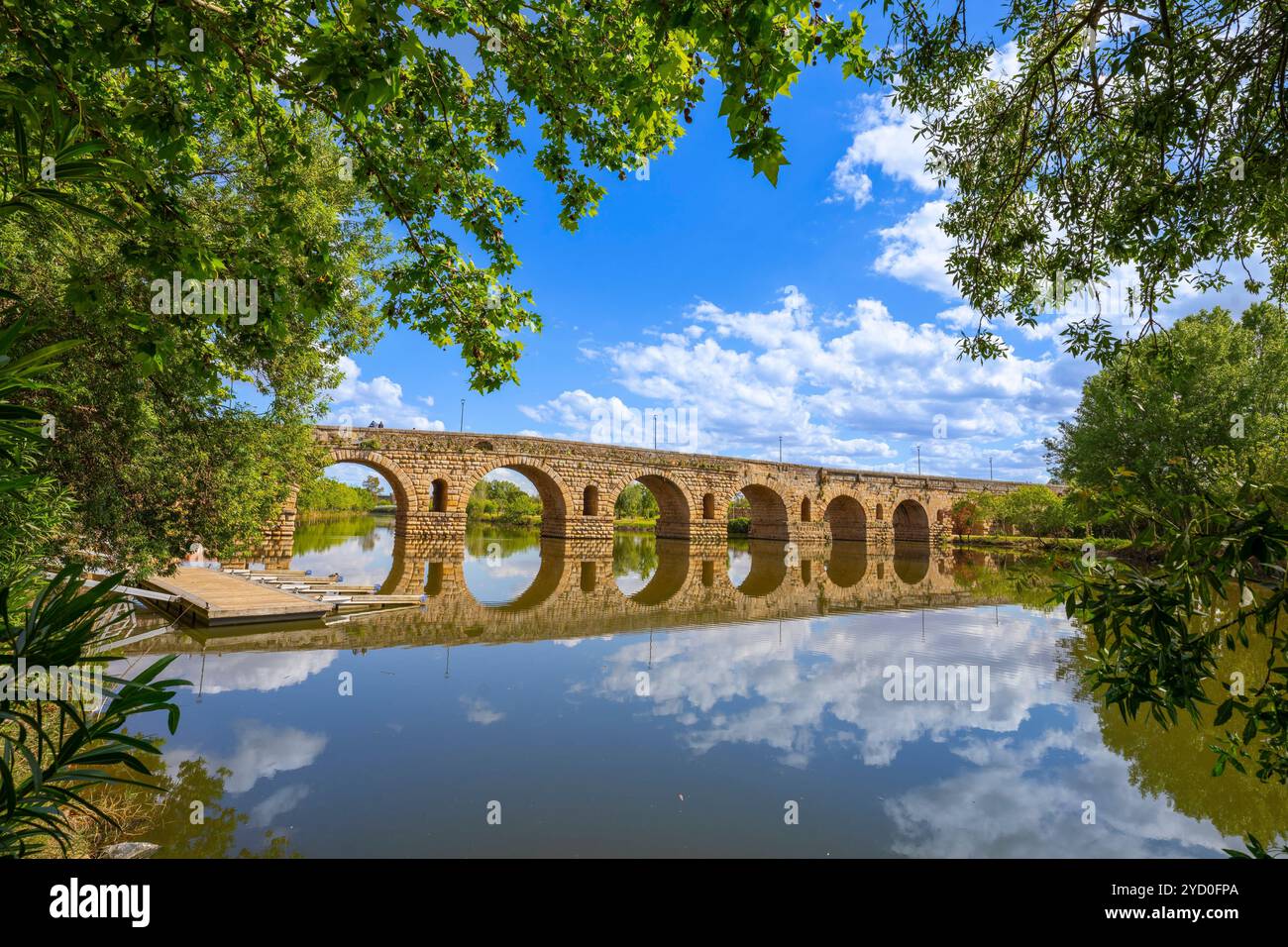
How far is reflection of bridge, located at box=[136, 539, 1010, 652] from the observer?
25.1 ft

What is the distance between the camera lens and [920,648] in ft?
25.7

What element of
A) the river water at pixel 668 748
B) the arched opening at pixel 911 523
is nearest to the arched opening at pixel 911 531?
the arched opening at pixel 911 523

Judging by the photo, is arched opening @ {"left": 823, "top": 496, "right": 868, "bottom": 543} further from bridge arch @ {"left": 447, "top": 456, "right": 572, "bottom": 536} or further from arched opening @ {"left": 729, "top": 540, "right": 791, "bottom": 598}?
bridge arch @ {"left": 447, "top": 456, "right": 572, "bottom": 536}

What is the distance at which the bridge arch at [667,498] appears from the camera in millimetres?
24234

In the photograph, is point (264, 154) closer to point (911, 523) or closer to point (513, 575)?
point (513, 575)

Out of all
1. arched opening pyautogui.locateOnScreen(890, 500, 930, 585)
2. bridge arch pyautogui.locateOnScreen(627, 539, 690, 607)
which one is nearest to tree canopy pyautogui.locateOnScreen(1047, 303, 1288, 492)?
arched opening pyautogui.locateOnScreen(890, 500, 930, 585)

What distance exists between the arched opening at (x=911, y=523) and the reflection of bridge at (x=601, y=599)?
12.9m

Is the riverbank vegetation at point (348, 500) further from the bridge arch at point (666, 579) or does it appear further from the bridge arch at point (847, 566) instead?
the bridge arch at point (847, 566)

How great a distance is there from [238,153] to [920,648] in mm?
11262

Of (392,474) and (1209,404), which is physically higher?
(1209,404)

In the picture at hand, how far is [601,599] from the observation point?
10992mm

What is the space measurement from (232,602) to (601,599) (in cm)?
582

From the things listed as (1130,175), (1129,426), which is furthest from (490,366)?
(1129,426)

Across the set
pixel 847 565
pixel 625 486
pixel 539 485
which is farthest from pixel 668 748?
pixel 625 486
